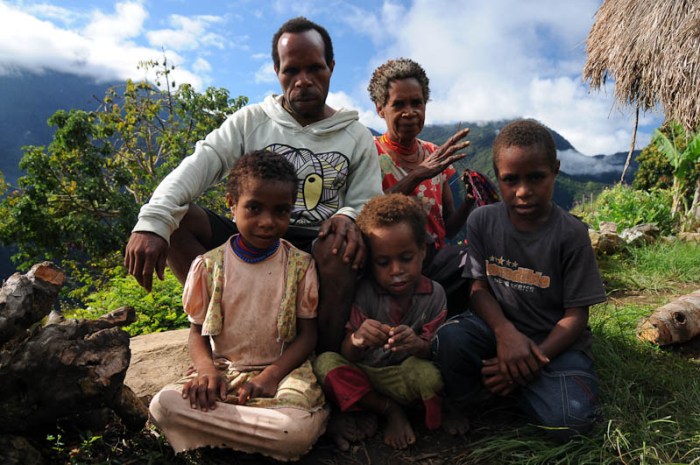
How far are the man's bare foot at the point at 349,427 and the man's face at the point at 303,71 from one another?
1.60 metres

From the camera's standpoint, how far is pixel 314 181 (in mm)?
2625

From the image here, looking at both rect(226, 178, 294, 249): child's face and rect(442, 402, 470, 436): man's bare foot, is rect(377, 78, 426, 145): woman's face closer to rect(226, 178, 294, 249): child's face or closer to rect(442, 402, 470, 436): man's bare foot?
rect(226, 178, 294, 249): child's face

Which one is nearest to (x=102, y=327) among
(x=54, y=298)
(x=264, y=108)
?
(x=54, y=298)

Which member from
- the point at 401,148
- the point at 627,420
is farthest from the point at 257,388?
the point at 401,148

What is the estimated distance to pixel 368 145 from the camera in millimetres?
2771

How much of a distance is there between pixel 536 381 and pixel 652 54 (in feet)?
25.4

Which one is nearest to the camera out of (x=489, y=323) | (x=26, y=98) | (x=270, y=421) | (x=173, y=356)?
(x=270, y=421)

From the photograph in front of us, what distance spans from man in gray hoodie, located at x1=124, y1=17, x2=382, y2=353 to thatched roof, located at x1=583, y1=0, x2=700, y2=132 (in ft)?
22.7

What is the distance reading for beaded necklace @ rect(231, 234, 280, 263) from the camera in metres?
2.18

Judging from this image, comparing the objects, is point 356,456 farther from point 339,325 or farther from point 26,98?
point 26,98

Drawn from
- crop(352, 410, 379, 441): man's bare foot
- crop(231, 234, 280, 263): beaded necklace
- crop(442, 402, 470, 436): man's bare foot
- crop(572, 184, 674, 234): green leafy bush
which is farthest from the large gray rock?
crop(572, 184, 674, 234): green leafy bush

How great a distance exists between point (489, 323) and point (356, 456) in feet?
2.74

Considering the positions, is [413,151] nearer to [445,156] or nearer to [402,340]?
[445,156]

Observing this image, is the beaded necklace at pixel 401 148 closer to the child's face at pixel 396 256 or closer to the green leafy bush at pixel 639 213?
the child's face at pixel 396 256
